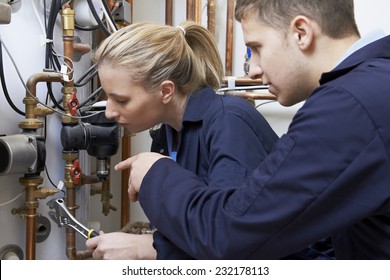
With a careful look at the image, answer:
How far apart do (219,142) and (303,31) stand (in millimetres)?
277

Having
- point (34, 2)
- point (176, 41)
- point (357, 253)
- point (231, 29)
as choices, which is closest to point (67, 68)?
point (34, 2)

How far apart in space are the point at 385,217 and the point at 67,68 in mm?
1039

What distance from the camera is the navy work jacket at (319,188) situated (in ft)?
1.78

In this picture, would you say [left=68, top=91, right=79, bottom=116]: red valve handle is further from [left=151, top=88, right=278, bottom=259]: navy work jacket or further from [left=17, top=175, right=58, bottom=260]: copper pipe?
[left=151, top=88, right=278, bottom=259]: navy work jacket

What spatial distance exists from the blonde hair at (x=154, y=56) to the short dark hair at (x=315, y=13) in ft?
1.10

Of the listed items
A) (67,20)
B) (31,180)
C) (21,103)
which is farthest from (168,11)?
(31,180)

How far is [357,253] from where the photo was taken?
0.68m

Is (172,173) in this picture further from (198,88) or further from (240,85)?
(240,85)

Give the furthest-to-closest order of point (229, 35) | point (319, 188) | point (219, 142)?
point (229, 35), point (219, 142), point (319, 188)

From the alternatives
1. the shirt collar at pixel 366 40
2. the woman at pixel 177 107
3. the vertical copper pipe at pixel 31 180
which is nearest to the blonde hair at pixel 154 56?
the woman at pixel 177 107

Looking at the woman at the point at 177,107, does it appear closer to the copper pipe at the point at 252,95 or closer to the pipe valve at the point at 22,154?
the pipe valve at the point at 22,154

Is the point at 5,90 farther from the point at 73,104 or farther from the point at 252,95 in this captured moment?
the point at 252,95

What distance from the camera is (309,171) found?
21.7 inches

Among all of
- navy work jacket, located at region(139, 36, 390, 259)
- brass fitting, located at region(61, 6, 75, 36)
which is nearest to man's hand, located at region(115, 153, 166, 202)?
navy work jacket, located at region(139, 36, 390, 259)
